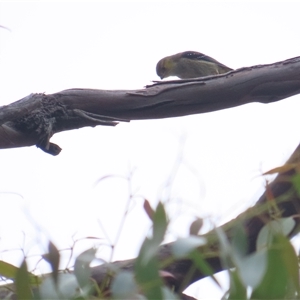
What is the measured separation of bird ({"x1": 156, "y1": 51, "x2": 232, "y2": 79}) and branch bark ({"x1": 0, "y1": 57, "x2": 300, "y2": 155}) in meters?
3.41

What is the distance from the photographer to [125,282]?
2.88 ft

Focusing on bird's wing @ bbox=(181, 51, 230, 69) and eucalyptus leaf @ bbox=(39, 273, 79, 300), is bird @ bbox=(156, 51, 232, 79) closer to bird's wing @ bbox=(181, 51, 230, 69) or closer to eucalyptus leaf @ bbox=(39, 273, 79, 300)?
bird's wing @ bbox=(181, 51, 230, 69)

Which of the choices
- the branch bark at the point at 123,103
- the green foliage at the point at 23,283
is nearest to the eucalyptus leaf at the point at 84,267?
the green foliage at the point at 23,283

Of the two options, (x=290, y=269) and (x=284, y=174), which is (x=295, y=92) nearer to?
(x=284, y=174)

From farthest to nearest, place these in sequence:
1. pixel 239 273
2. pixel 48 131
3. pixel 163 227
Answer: pixel 48 131 < pixel 163 227 < pixel 239 273

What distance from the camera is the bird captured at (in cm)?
556

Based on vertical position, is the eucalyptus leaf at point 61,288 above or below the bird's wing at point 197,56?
below

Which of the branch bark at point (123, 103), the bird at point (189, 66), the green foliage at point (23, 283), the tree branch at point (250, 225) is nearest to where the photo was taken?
the green foliage at point (23, 283)

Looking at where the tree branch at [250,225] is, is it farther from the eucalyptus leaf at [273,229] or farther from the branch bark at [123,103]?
the branch bark at [123,103]

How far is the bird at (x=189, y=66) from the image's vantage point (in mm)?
5562

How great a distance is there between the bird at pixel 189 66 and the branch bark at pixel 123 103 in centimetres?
341

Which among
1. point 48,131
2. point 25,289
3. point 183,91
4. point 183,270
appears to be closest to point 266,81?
point 183,91

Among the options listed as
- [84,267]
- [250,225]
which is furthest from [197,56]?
[84,267]

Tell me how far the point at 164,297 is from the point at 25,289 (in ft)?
0.73
